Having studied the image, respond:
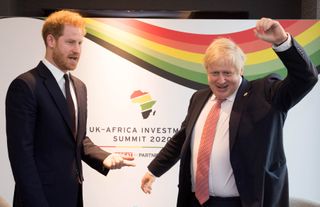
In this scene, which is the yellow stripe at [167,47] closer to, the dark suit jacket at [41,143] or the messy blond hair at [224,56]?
the messy blond hair at [224,56]

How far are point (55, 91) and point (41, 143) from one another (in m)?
0.27

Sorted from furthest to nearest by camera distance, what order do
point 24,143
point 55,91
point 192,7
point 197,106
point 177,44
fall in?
1. point 192,7
2. point 177,44
3. point 197,106
4. point 55,91
5. point 24,143

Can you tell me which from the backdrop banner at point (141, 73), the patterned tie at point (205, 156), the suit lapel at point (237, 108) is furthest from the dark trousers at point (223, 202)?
the backdrop banner at point (141, 73)

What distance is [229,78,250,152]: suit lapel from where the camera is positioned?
214 cm

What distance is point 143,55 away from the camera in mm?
3650

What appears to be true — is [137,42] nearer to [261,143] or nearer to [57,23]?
[57,23]

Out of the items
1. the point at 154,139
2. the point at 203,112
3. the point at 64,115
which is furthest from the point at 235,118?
the point at 154,139

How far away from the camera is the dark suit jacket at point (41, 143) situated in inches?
79.0

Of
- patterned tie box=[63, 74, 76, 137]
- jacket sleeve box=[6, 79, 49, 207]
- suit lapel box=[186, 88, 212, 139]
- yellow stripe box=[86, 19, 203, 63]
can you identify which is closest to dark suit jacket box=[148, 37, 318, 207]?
suit lapel box=[186, 88, 212, 139]

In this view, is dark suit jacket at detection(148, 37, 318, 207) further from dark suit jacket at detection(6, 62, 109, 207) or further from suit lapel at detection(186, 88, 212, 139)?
dark suit jacket at detection(6, 62, 109, 207)

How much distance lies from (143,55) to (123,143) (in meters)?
0.78

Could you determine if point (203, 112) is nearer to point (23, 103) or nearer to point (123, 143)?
point (23, 103)

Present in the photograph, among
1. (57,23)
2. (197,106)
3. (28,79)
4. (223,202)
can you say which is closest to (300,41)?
(197,106)

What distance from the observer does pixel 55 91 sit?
2.14m
